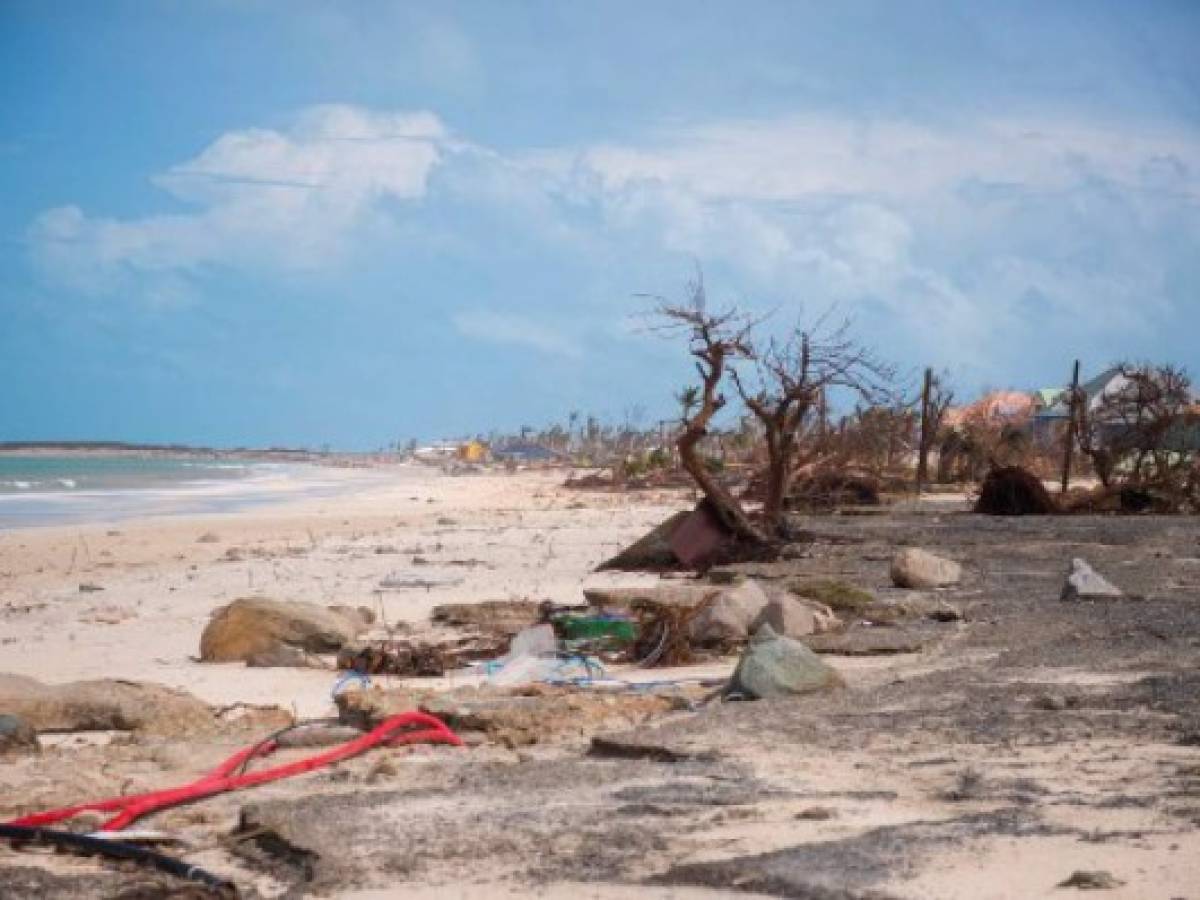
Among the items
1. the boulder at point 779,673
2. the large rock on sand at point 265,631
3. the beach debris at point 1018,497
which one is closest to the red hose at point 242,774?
the boulder at point 779,673

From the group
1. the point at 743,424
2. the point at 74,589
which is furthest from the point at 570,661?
the point at 743,424

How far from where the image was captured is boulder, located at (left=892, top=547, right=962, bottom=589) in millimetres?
13250

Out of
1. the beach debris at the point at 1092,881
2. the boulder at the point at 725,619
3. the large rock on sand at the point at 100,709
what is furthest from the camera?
the boulder at the point at 725,619

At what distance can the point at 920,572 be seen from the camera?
1329 centimetres

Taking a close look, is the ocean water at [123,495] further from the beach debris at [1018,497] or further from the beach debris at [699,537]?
the beach debris at [699,537]

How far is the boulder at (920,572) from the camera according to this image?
43.5 feet

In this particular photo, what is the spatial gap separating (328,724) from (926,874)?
346 cm

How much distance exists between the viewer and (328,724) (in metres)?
6.85

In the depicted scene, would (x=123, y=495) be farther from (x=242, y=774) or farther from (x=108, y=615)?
(x=242, y=774)

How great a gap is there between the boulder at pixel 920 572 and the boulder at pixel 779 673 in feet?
18.7

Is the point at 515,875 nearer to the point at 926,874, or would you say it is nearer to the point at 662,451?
the point at 926,874

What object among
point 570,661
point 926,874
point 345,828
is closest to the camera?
point 926,874

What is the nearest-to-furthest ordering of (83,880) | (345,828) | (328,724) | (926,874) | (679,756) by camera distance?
(926,874) → (83,880) → (345,828) → (679,756) → (328,724)

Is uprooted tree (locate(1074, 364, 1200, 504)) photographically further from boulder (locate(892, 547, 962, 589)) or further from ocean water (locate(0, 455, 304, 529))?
ocean water (locate(0, 455, 304, 529))
